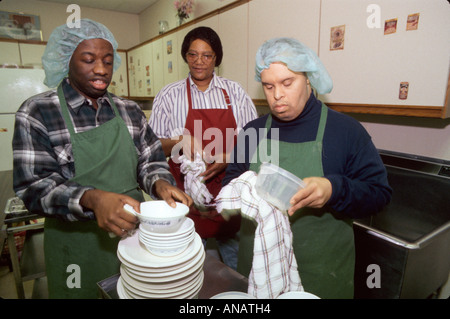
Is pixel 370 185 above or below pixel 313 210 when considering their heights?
above

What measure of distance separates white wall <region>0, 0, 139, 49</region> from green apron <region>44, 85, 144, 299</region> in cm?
452

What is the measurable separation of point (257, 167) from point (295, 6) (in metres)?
1.27

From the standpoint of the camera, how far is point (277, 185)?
0.82 meters

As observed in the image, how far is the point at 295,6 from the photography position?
1853mm

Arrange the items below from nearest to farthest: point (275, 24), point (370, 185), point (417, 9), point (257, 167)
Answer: point (370, 185) → point (257, 167) → point (417, 9) → point (275, 24)

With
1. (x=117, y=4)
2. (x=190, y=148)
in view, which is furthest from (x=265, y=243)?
(x=117, y=4)

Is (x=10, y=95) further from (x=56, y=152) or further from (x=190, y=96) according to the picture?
(x=56, y=152)

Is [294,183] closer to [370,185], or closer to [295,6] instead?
[370,185]

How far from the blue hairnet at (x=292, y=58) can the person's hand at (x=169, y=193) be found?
0.58m

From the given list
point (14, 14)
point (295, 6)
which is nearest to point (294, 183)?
point (295, 6)

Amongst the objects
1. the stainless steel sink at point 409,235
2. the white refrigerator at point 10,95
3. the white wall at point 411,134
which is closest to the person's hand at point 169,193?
the stainless steel sink at point 409,235

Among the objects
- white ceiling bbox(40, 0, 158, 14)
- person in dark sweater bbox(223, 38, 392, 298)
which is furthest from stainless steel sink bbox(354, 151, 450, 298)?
white ceiling bbox(40, 0, 158, 14)

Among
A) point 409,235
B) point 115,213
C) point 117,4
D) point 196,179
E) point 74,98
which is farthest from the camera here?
point 117,4

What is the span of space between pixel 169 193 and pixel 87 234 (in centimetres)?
39
